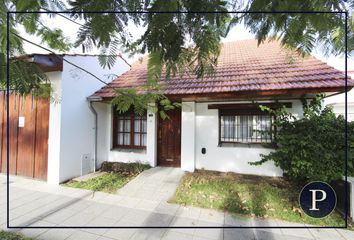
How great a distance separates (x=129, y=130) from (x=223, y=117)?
3.48 meters

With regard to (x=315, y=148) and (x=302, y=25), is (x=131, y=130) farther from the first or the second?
(x=302, y=25)

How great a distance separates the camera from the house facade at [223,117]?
5633mm

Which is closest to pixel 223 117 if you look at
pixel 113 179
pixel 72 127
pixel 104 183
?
pixel 113 179

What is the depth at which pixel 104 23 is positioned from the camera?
1.10 metres

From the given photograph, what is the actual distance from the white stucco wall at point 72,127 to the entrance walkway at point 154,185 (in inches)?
76.8

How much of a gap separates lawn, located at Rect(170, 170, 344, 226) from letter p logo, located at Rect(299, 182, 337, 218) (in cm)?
291

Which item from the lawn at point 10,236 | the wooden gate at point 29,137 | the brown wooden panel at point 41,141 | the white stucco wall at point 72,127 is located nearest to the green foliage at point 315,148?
the white stucco wall at point 72,127

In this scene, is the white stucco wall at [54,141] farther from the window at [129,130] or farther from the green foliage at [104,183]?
the window at [129,130]

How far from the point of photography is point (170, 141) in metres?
7.50

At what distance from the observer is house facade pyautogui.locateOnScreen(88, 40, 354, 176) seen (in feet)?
18.5

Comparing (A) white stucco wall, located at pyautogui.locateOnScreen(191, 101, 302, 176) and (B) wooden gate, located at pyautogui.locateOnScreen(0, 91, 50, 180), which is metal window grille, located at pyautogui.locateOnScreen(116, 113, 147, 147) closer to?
(A) white stucco wall, located at pyautogui.locateOnScreen(191, 101, 302, 176)

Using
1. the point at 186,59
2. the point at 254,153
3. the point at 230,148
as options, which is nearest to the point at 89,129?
the point at 230,148

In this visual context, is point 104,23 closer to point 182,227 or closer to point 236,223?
point 182,227

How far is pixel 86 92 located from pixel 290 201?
6.54 meters
